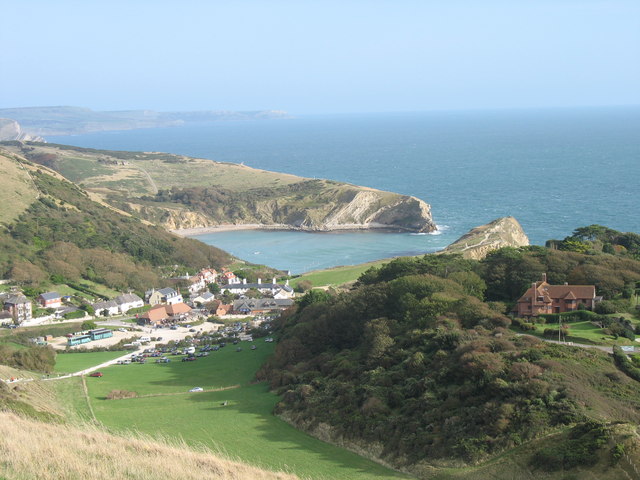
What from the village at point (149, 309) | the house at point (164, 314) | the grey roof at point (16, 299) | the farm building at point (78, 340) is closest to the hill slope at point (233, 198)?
the village at point (149, 309)

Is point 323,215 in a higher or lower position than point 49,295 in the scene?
lower

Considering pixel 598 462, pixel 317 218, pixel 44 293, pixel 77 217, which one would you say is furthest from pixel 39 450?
pixel 317 218

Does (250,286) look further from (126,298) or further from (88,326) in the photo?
(88,326)

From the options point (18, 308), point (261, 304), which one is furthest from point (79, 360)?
point (261, 304)

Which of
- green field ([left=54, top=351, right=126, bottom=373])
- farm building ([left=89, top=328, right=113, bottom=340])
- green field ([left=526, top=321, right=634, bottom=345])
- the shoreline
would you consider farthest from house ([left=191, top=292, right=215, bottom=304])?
the shoreline

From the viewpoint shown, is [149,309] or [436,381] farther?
[149,309]

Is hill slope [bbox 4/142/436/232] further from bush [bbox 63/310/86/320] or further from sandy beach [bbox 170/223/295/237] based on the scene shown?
bush [bbox 63/310/86/320]

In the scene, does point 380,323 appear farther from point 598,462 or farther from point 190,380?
point 598,462
